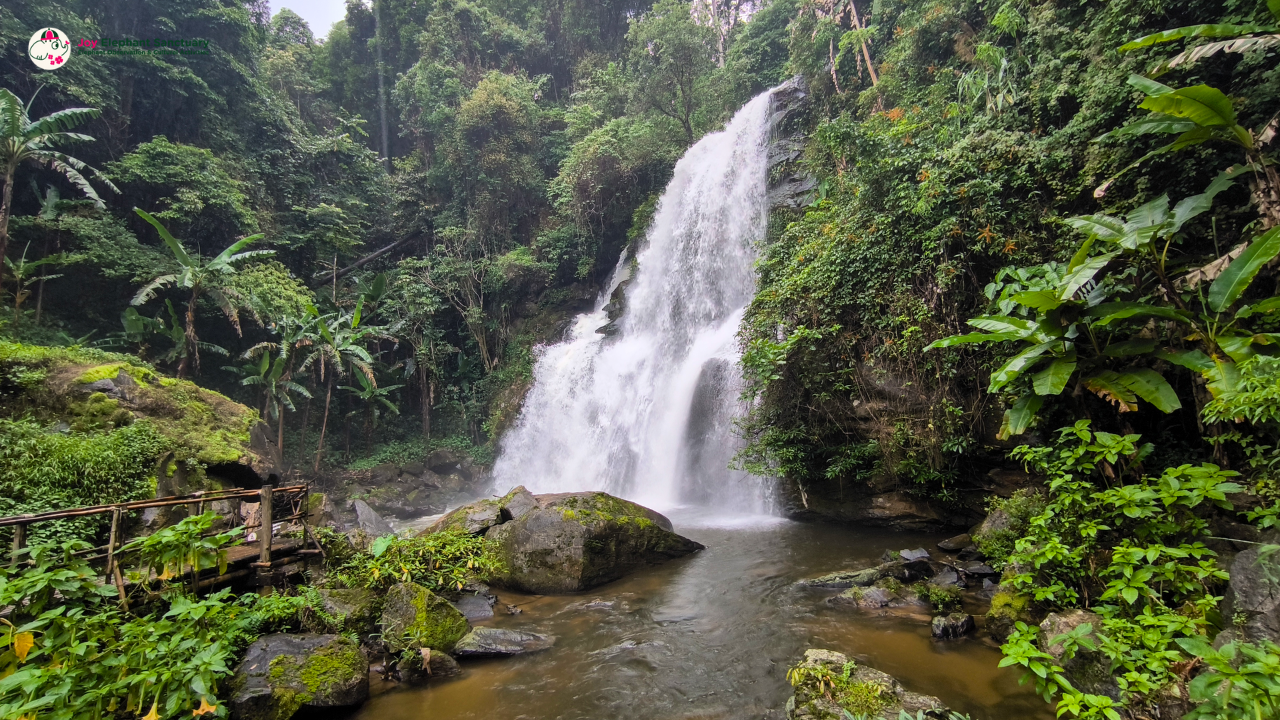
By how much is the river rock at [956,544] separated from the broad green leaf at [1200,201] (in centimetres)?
442

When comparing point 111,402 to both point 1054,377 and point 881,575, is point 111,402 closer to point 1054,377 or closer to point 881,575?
point 881,575

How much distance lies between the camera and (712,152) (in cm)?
1969

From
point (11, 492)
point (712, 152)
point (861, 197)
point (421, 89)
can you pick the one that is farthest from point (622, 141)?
point (11, 492)

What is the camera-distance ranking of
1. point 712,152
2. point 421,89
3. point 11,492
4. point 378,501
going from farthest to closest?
1. point 421,89
2. point 712,152
3. point 378,501
4. point 11,492

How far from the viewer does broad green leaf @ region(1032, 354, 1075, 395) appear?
15.7ft

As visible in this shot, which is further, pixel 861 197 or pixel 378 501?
pixel 378 501

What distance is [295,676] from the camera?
407 centimetres

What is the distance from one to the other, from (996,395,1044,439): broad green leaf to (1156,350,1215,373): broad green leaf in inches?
39.1

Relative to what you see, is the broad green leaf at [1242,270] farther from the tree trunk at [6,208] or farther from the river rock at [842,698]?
the tree trunk at [6,208]

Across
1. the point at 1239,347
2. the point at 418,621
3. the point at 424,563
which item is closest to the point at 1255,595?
the point at 1239,347

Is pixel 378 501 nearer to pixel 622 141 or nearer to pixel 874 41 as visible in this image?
pixel 622 141

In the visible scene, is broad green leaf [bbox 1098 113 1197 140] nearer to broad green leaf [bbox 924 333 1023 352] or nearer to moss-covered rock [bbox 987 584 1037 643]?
broad green leaf [bbox 924 333 1023 352]

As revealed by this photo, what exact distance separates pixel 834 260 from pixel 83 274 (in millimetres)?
21250

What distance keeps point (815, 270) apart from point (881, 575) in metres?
5.03
